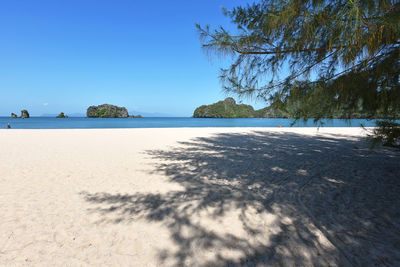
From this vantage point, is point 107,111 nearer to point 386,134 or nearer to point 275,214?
point 275,214

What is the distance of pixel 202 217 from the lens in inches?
111

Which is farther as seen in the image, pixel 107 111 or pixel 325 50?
pixel 107 111

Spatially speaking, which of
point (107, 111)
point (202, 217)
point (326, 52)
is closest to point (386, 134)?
point (326, 52)

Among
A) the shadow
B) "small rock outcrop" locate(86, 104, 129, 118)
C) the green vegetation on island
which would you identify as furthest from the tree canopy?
"small rock outcrop" locate(86, 104, 129, 118)

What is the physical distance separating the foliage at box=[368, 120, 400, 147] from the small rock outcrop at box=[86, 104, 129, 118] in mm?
134399

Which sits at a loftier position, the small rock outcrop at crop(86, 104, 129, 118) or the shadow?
the small rock outcrop at crop(86, 104, 129, 118)

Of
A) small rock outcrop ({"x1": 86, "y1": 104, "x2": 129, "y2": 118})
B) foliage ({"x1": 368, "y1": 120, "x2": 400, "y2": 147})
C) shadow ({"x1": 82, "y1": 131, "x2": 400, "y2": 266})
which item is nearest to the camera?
shadow ({"x1": 82, "y1": 131, "x2": 400, "y2": 266})

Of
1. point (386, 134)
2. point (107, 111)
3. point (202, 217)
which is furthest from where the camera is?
point (107, 111)

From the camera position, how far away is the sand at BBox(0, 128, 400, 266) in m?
2.05

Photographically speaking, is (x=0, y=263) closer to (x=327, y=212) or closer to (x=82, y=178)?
(x=82, y=178)

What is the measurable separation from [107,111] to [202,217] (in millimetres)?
137352

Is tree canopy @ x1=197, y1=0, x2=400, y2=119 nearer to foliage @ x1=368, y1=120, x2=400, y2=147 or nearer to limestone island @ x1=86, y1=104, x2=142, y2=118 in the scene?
foliage @ x1=368, y1=120, x2=400, y2=147

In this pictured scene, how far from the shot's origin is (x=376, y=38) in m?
2.13

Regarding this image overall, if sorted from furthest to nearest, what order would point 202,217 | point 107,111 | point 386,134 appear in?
point 107,111
point 386,134
point 202,217
